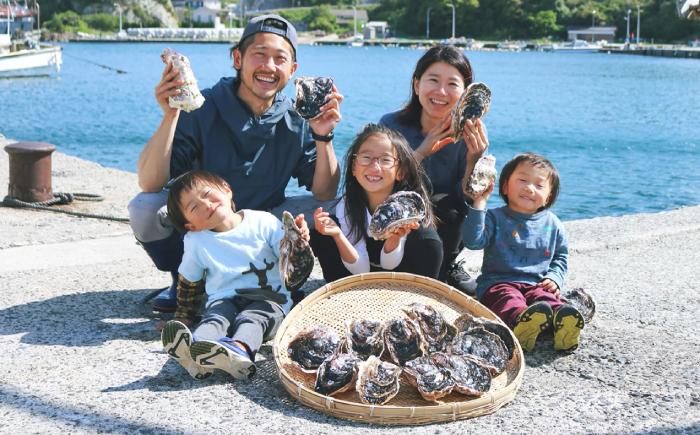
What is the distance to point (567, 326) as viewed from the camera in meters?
3.65

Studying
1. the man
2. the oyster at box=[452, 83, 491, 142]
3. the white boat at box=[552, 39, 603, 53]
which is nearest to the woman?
the oyster at box=[452, 83, 491, 142]

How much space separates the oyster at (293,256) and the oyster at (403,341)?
1.90ft

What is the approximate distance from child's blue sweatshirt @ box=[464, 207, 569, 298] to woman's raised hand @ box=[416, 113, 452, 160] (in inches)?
23.6

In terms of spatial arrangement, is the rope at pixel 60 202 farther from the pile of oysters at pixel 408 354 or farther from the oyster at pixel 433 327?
the oyster at pixel 433 327

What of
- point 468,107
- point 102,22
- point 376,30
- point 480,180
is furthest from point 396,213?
point 376,30

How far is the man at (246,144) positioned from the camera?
418cm

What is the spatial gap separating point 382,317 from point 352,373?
67cm

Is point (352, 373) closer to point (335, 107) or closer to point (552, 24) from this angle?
point (335, 107)

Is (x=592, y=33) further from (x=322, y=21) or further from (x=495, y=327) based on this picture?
(x=495, y=327)

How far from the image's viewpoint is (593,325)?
4230 mm

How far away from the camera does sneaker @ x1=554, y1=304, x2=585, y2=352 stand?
3.62 metres

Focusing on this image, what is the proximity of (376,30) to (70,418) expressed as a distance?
166559 millimetres

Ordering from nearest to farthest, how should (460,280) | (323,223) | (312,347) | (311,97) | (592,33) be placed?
(312,347) → (323,223) → (311,97) → (460,280) → (592,33)

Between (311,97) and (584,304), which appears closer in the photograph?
(584,304)
